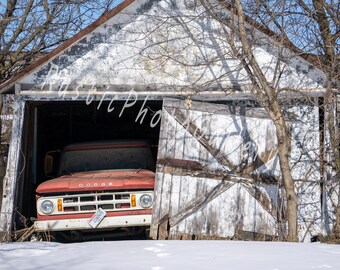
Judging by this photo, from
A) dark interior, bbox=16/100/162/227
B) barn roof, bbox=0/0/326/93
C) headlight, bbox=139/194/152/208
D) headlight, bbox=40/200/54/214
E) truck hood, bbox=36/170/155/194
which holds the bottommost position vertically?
headlight, bbox=40/200/54/214

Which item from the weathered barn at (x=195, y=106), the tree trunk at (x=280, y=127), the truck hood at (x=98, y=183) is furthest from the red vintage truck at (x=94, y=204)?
the tree trunk at (x=280, y=127)

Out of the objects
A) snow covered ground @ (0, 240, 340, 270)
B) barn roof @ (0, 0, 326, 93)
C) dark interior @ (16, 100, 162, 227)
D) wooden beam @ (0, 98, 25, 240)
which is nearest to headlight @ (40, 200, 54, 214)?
wooden beam @ (0, 98, 25, 240)

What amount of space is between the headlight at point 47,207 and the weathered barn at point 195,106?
584 millimetres

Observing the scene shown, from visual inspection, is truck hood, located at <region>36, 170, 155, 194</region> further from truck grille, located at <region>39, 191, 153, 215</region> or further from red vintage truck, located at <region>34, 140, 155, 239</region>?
truck grille, located at <region>39, 191, 153, 215</region>

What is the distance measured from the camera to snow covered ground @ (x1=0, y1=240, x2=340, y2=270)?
5691 millimetres

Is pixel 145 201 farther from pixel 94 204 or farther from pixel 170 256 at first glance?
pixel 170 256

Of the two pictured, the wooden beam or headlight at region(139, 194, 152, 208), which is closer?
headlight at region(139, 194, 152, 208)

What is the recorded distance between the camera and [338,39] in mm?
10680

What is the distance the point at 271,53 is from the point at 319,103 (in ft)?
3.54

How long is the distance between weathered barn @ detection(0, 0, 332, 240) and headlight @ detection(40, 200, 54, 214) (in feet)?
1.91

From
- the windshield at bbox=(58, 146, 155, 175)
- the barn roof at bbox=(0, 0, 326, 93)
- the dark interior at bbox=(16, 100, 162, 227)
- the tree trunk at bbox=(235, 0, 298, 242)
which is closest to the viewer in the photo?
the tree trunk at bbox=(235, 0, 298, 242)

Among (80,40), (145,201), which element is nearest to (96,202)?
(145,201)

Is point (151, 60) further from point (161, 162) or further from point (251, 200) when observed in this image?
point (251, 200)

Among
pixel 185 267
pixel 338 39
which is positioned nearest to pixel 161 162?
pixel 338 39
